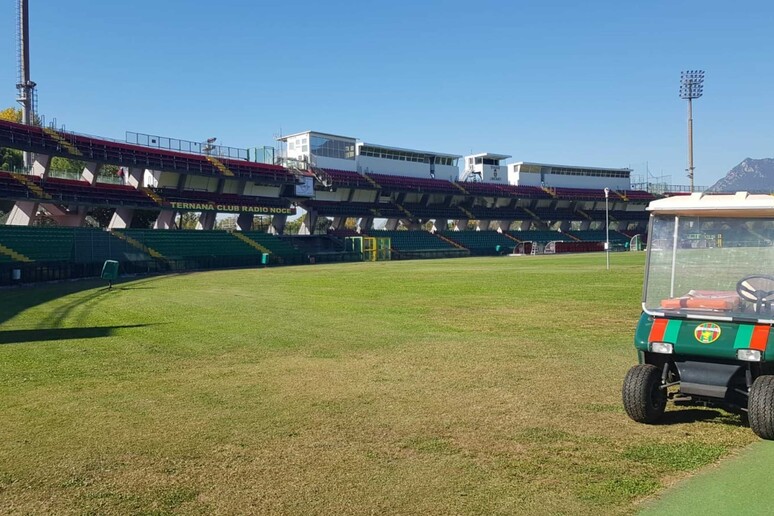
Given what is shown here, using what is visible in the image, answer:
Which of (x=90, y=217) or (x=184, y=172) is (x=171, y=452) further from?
(x=90, y=217)

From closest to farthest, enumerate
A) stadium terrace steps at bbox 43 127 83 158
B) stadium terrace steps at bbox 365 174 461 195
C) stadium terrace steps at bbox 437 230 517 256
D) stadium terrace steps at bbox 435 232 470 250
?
1. stadium terrace steps at bbox 43 127 83 158
2. stadium terrace steps at bbox 435 232 470 250
3. stadium terrace steps at bbox 365 174 461 195
4. stadium terrace steps at bbox 437 230 517 256

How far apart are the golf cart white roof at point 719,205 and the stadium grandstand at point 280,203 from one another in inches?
1306

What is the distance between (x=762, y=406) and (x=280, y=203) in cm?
6211

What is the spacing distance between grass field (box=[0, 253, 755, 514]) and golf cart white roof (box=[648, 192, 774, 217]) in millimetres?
2194

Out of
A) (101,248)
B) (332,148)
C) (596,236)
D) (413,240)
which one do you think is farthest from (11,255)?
(596,236)

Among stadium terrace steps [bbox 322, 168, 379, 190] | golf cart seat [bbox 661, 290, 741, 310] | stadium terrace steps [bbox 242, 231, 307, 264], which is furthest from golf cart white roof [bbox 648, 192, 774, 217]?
stadium terrace steps [bbox 322, 168, 379, 190]

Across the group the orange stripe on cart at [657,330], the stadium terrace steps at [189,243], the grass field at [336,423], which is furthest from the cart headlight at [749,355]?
the stadium terrace steps at [189,243]

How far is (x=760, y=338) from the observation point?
5453mm

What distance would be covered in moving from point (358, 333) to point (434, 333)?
5.39ft

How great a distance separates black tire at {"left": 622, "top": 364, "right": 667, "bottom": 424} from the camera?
586cm

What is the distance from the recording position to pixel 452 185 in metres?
85.1

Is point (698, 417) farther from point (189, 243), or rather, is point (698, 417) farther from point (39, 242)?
point (189, 243)

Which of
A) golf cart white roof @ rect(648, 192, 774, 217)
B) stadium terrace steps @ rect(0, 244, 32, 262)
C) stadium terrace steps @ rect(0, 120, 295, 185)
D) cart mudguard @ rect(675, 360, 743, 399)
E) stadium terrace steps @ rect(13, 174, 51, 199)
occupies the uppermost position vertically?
stadium terrace steps @ rect(0, 120, 295, 185)

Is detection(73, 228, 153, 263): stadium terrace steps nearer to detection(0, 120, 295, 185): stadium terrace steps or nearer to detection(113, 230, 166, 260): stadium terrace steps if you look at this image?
detection(113, 230, 166, 260): stadium terrace steps
